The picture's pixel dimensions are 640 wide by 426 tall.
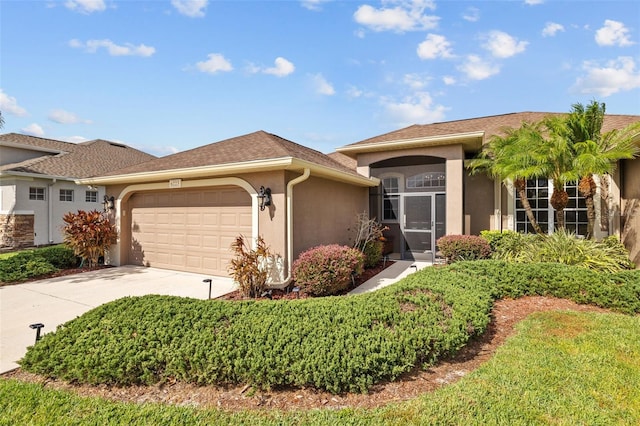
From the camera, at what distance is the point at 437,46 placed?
9.76 meters

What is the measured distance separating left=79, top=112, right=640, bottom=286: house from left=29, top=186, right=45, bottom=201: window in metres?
7.63

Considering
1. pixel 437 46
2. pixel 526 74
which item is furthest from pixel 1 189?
pixel 526 74

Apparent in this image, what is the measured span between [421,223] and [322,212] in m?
4.34

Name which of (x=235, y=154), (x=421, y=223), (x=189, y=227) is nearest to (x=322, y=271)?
(x=235, y=154)

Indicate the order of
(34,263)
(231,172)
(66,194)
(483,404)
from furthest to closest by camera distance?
1. (66,194)
2. (34,263)
3. (231,172)
4. (483,404)

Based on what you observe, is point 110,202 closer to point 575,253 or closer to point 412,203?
point 412,203

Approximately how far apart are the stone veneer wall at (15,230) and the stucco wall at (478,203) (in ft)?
66.1

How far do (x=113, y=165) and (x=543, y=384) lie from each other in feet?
73.3

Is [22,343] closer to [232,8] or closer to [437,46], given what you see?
[232,8]

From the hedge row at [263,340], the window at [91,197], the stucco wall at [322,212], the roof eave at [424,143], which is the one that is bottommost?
the hedge row at [263,340]

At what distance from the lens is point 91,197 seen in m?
17.0

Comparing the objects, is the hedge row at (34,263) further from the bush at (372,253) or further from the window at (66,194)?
the bush at (372,253)

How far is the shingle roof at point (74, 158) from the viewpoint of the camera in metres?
15.4

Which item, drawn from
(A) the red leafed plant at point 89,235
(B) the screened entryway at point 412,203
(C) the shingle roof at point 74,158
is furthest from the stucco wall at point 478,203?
(C) the shingle roof at point 74,158
